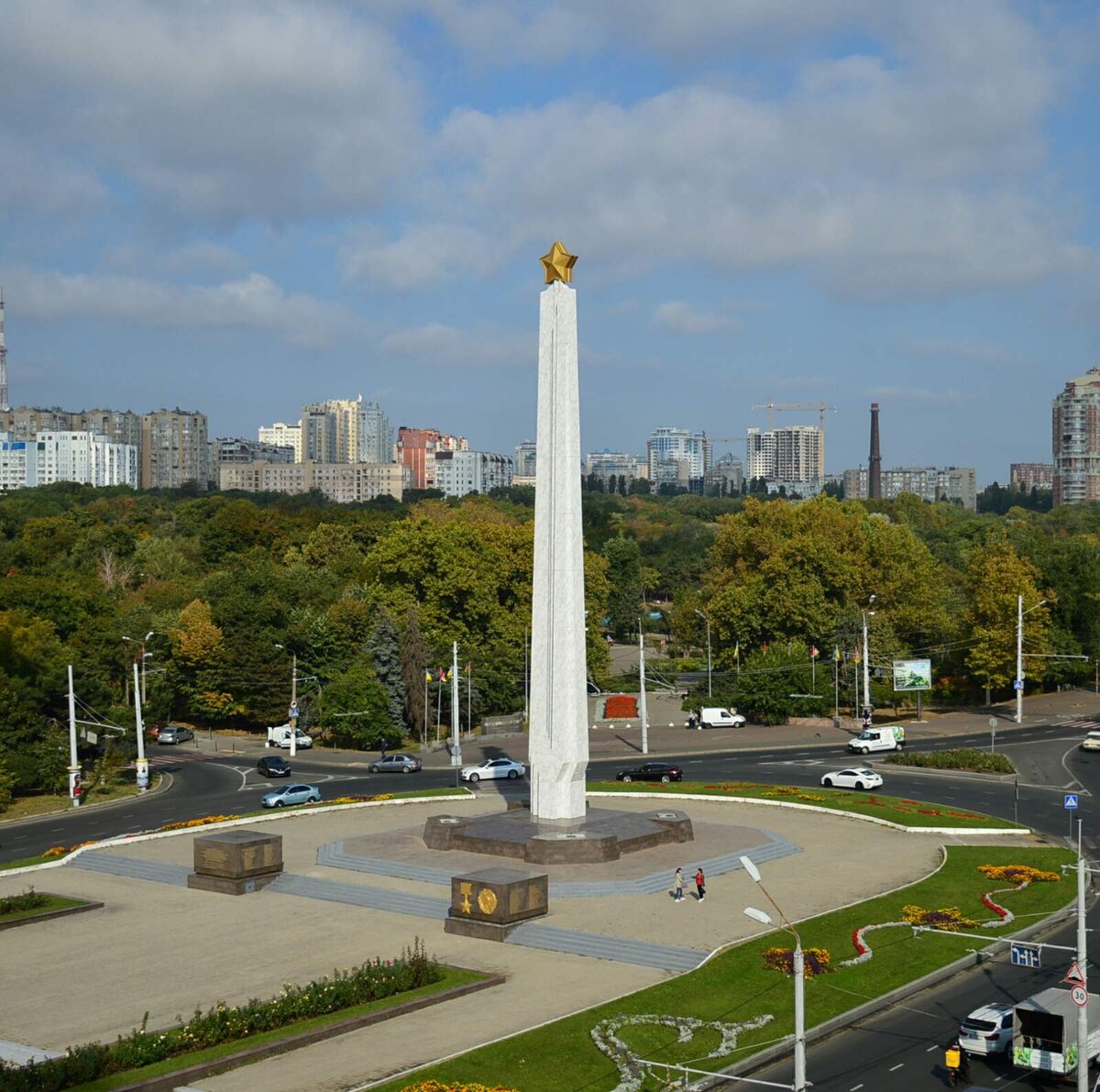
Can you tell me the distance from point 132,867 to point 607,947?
15832mm

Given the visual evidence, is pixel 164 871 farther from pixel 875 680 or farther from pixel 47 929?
pixel 875 680

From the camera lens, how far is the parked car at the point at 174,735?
244 feet

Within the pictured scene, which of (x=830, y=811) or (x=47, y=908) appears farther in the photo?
(x=830, y=811)

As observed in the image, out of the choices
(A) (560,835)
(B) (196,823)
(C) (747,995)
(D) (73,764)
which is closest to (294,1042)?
(C) (747,995)

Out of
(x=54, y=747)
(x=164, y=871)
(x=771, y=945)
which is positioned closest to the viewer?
(x=771, y=945)

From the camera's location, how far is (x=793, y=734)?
71.8 m

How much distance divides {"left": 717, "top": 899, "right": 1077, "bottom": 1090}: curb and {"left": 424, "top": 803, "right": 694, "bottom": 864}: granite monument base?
1113cm

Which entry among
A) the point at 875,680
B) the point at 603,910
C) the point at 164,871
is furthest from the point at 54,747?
the point at 875,680

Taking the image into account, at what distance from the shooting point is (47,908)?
1293 inches

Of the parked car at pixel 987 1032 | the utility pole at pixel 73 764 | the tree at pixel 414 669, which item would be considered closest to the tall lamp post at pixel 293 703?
the tree at pixel 414 669

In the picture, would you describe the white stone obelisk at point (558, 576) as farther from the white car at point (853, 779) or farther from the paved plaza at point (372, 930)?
the white car at point (853, 779)

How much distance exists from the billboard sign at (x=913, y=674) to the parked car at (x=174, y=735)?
1550 inches

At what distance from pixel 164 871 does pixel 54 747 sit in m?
21.4

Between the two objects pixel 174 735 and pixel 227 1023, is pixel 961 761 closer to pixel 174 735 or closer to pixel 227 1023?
pixel 227 1023
